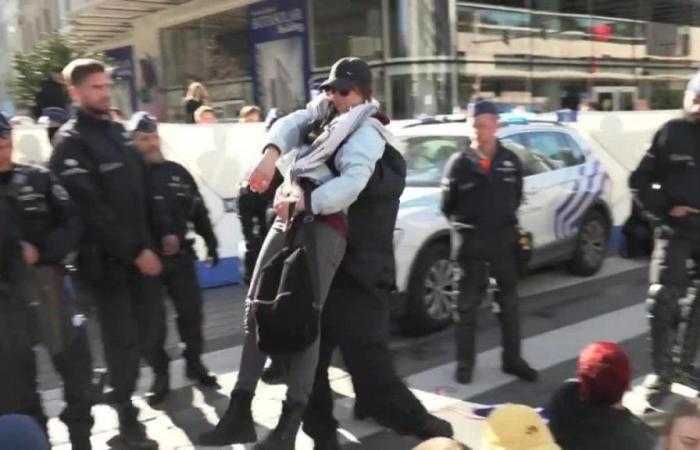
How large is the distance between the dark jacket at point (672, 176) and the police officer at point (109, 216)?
110 inches

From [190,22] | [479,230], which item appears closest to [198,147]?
[479,230]

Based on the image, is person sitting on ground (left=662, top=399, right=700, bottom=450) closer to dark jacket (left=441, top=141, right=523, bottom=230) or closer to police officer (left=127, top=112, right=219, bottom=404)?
dark jacket (left=441, top=141, right=523, bottom=230)

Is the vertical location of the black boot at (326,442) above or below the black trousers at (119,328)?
below

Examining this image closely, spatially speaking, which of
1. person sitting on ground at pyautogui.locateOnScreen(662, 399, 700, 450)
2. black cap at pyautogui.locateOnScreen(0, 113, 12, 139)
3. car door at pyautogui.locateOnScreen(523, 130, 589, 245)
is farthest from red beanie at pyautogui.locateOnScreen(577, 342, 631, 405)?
car door at pyautogui.locateOnScreen(523, 130, 589, 245)

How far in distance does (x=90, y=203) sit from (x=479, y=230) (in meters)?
2.37

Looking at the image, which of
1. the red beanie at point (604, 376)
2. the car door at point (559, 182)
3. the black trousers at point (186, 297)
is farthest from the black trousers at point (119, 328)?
the car door at point (559, 182)

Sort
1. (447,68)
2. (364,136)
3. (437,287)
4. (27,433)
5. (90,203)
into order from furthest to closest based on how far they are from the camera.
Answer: (447,68)
(437,287)
(90,203)
(364,136)
(27,433)

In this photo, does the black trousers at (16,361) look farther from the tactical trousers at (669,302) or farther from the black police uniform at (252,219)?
the tactical trousers at (669,302)

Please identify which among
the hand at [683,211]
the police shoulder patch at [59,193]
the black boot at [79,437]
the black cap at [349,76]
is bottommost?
the black boot at [79,437]

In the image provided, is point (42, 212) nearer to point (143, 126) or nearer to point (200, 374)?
point (143, 126)

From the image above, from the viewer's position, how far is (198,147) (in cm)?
878

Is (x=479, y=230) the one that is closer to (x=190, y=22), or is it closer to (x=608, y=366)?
(x=608, y=366)

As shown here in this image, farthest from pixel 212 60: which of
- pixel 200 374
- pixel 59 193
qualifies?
pixel 59 193

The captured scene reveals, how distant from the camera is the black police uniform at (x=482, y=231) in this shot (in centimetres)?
518
